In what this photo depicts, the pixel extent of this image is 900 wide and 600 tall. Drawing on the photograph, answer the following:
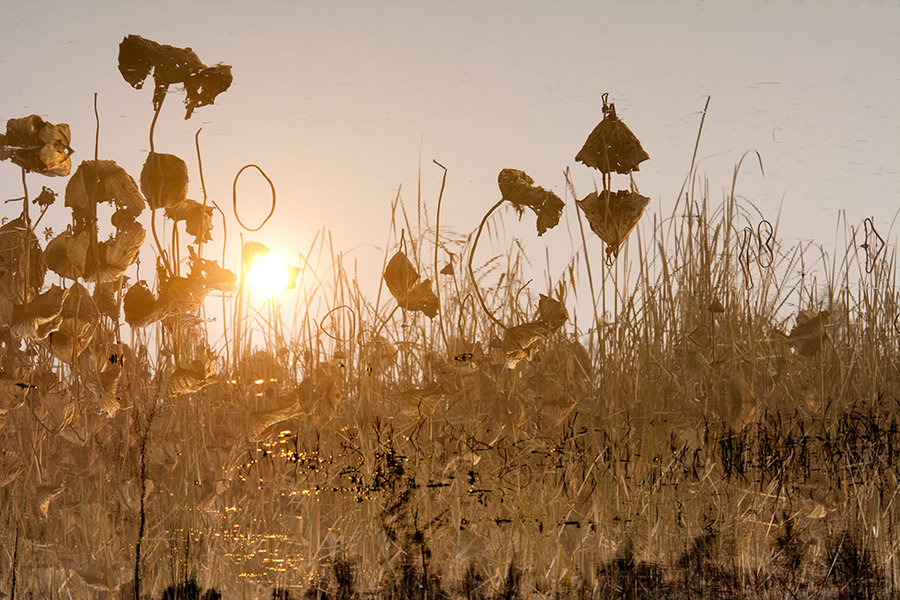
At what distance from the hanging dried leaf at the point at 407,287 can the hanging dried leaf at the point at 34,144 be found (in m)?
0.77

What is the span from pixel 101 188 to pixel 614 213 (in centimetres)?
118

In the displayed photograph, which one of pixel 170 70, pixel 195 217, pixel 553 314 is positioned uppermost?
pixel 170 70

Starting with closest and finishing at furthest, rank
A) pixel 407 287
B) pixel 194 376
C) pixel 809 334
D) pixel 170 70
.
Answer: pixel 170 70 < pixel 194 376 < pixel 407 287 < pixel 809 334

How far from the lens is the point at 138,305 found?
75.4 inches

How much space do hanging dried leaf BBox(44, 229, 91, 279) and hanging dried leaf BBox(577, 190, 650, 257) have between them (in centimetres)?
116

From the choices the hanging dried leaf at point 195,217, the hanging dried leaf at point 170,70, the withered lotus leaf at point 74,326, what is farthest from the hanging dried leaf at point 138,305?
the hanging dried leaf at point 170,70

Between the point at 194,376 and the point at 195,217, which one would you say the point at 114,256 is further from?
the point at 194,376

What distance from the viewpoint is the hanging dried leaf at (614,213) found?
1.81 m

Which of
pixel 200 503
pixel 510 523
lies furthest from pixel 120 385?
pixel 510 523

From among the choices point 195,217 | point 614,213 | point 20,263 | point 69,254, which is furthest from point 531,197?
point 20,263

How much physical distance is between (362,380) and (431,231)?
0.62 metres

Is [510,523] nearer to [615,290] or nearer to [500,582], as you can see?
[500,582]

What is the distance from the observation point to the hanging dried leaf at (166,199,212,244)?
1.92m

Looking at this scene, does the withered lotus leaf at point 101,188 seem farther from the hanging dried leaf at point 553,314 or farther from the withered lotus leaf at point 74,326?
the hanging dried leaf at point 553,314
